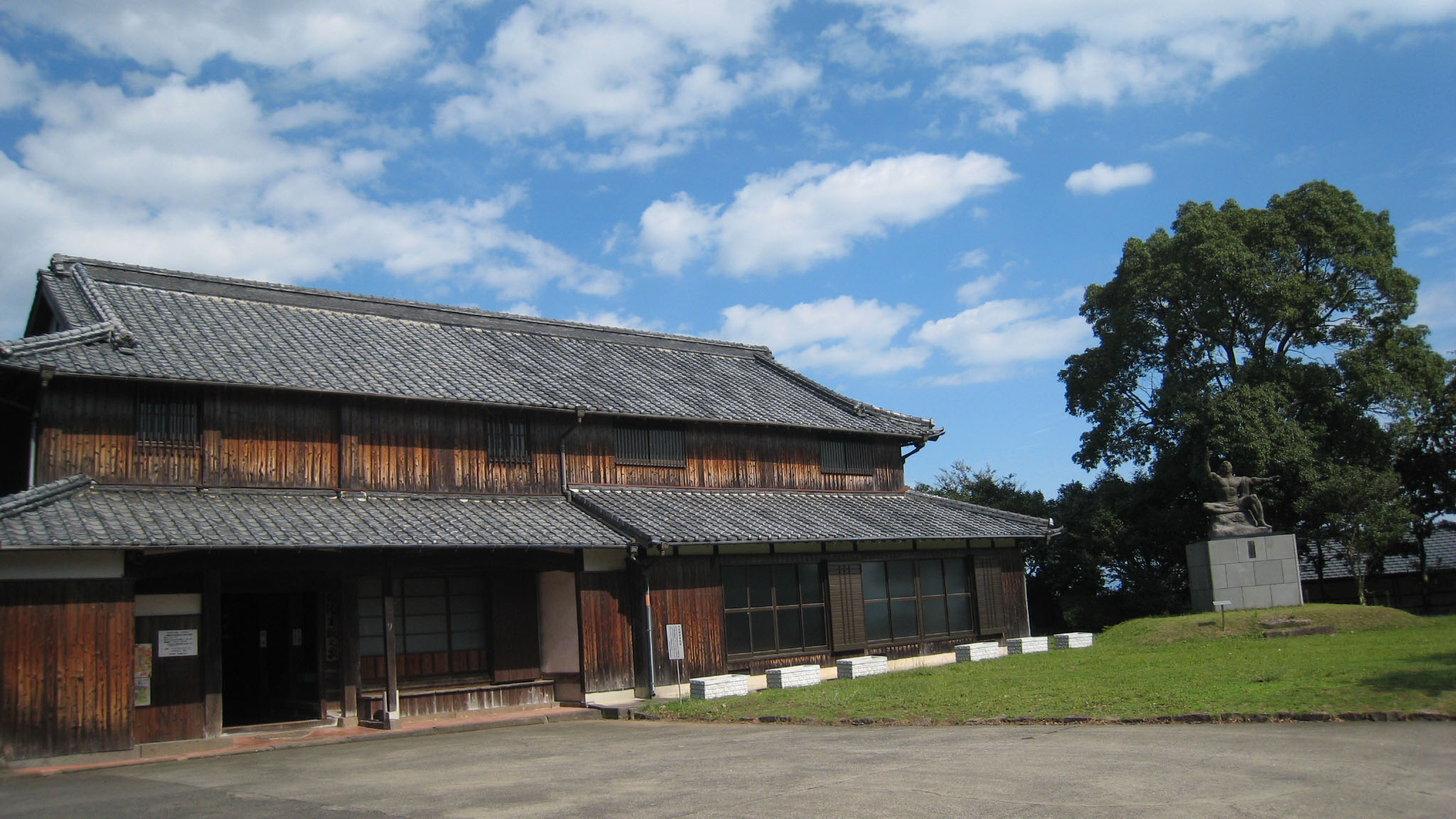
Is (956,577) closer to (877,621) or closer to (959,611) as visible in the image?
(959,611)

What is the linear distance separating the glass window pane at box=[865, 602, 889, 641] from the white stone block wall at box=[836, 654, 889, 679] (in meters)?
1.60

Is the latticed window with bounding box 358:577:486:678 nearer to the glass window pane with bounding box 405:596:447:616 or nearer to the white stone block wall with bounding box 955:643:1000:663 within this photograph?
the glass window pane with bounding box 405:596:447:616

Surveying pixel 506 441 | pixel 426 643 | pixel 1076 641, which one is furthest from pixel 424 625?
pixel 1076 641

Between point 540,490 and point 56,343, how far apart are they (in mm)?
8342

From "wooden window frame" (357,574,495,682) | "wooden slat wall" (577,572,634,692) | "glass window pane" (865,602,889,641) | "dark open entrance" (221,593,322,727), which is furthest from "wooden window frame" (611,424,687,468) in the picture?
"dark open entrance" (221,593,322,727)

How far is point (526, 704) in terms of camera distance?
18656mm

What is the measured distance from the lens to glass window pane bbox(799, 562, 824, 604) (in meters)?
22.6

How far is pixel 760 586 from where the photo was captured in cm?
Answer: 2197

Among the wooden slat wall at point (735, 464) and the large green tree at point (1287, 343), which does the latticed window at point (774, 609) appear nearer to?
the wooden slat wall at point (735, 464)

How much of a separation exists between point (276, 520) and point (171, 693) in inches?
111

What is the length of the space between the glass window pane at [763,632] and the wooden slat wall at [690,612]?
102cm

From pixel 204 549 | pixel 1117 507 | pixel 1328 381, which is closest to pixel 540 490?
pixel 204 549

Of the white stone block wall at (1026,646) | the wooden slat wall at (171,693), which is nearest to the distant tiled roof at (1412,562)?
the white stone block wall at (1026,646)

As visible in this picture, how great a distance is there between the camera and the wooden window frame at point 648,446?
22.2 meters
